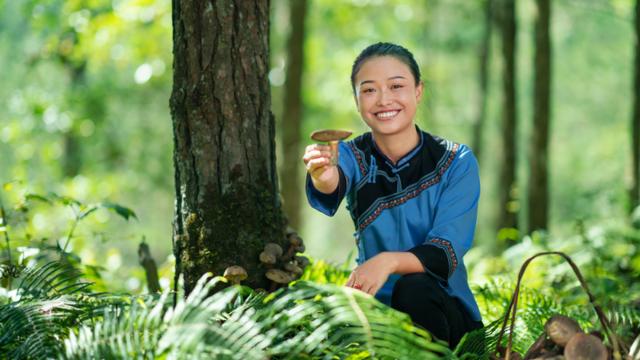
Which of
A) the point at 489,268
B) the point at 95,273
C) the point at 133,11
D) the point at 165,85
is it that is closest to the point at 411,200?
the point at 95,273

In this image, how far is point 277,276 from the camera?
294 centimetres

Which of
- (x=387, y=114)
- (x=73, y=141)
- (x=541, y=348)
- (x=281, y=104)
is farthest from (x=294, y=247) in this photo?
(x=73, y=141)

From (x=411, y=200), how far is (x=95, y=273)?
2137mm

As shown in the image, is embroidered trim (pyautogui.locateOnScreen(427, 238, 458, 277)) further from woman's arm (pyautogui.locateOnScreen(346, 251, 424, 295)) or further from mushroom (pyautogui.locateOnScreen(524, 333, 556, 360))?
mushroom (pyautogui.locateOnScreen(524, 333, 556, 360))

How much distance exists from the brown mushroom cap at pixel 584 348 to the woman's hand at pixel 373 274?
2.18ft

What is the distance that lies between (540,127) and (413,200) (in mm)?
4936

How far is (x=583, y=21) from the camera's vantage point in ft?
61.7

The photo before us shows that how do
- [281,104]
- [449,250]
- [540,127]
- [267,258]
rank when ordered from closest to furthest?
[449,250] → [267,258] → [540,127] → [281,104]

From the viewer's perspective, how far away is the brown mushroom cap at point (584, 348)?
2.13 meters

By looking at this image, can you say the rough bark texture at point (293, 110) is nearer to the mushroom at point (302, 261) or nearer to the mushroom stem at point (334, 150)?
the mushroom at point (302, 261)

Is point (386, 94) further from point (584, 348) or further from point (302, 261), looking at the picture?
point (584, 348)

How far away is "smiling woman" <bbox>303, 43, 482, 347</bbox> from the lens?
2.73 m

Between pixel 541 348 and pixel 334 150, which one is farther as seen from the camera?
pixel 334 150

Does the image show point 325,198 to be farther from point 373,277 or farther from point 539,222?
point 539,222
